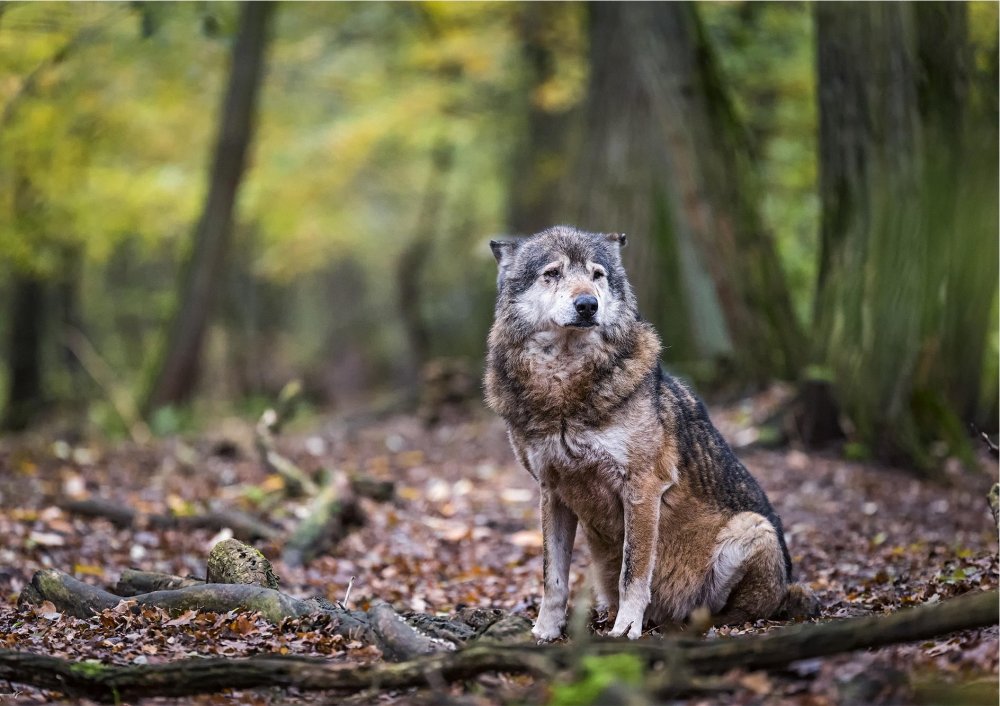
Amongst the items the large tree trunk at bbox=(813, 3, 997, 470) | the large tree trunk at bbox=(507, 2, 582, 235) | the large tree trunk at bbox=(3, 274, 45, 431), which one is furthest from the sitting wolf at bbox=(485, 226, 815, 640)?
the large tree trunk at bbox=(3, 274, 45, 431)

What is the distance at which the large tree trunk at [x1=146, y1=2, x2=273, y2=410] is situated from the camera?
14.9 meters

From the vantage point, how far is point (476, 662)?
12.4 feet

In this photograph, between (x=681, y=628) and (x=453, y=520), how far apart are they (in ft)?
12.6

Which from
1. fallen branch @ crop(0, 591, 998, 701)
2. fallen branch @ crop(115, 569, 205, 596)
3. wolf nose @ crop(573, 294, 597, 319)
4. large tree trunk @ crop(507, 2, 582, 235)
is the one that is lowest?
fallen branch @ crop(115, 569, 205, 596)

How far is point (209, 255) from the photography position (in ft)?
49.7

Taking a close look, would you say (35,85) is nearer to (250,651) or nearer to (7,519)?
(7,519)

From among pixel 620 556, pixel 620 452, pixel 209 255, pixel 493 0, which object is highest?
pixel 493 0

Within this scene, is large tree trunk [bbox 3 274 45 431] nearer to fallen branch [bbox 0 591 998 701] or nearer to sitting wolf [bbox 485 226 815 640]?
sitting wolf [bbox 485 226 815 640]

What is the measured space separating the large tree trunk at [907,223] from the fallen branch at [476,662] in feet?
21.9

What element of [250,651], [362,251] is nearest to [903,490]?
[250,651]

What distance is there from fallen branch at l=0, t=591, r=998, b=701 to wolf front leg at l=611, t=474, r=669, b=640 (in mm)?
1502

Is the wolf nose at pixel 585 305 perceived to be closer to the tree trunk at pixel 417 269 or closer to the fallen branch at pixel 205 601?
the fallen branch at pixel 205 601

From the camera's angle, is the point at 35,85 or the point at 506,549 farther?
the point at 35,85

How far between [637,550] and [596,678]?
2.07m
